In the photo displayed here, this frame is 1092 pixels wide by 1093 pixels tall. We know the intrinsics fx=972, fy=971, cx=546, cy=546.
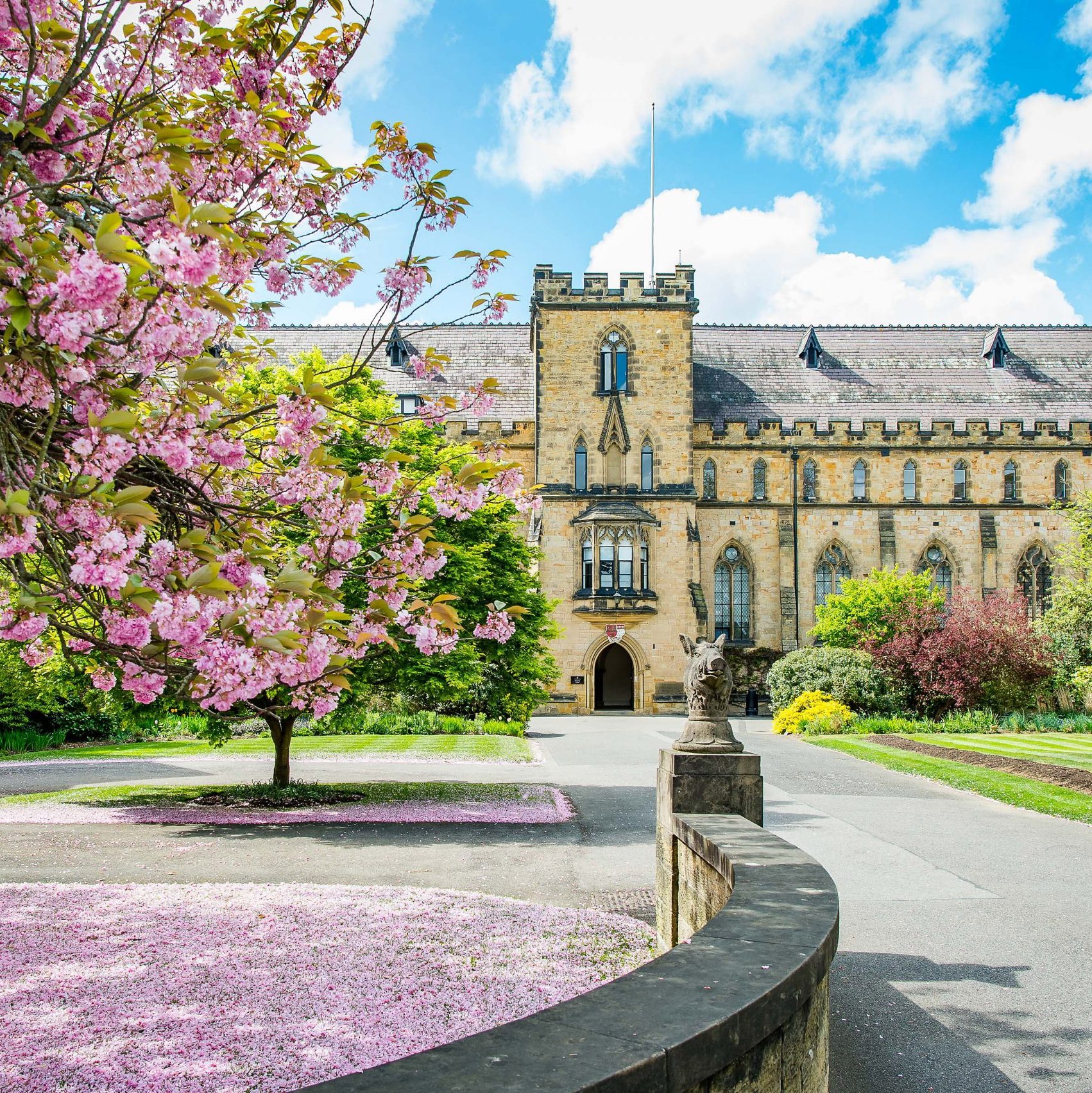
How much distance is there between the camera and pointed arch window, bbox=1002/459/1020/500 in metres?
A: 42.4

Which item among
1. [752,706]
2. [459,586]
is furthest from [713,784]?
[752,706]

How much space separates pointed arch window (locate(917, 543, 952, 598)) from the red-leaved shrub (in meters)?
11.5

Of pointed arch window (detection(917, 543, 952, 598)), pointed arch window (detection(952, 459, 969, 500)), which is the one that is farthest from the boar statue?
pointed arch window (detection(952, 459, 969, 500))

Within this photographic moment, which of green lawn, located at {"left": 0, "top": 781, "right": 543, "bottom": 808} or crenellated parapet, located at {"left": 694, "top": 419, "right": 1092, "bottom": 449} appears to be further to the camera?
crenellated parapet, located at {"left": 694, "top": 419, "right": 1092, "bottom": 449}

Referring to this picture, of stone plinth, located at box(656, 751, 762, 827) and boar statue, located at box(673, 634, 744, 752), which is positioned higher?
boar statue, located at box(673, 634, 744, 752)

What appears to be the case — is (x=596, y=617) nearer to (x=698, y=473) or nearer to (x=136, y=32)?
(x=698, y=473)

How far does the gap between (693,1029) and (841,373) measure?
150 feet

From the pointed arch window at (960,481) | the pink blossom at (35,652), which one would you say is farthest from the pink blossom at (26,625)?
the pointed arch window at (960,481)

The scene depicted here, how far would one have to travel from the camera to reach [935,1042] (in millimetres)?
5508

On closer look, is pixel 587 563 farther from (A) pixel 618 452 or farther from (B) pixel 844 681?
(B) pixel 844 681

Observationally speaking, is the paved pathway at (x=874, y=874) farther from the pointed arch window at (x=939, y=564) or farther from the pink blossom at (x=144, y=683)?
the pointed arch window at (x=939, y=564)

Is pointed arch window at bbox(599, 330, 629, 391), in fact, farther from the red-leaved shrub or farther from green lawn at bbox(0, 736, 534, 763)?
green lawn at bbox(0, 736, 534, 763)

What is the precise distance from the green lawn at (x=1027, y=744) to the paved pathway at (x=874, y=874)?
4510mm

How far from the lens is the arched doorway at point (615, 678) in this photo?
1752 inches
